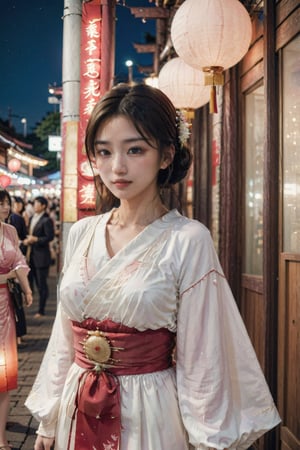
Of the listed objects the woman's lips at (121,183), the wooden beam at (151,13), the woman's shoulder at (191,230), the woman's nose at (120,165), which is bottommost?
the woman's shoulder at (191,230)

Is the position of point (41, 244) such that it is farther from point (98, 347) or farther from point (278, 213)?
point (98, 347)

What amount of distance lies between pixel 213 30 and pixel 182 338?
144 inches

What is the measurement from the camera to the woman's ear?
104 inches

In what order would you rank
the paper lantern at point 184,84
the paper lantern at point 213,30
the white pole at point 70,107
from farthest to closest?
1. the paper lantern at point 184,84
2. the white pole at point 70,107
3. the paper lantern at point 213,30

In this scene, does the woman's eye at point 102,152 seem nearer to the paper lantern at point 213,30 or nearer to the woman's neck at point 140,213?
the woman's neck at point 140,213

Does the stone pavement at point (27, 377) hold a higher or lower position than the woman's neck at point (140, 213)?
lower

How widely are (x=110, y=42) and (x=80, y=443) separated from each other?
19.2 ft

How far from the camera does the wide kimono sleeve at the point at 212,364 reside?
7.75ft

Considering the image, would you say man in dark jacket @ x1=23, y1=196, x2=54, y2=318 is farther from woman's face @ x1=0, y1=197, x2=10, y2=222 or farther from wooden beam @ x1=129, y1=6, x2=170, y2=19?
woman's face @ x1=0, y1=197, x2=10, y2=222

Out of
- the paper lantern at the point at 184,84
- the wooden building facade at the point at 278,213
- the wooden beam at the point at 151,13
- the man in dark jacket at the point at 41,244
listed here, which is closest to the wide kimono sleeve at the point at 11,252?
the wooden building facade at the point at 278,213

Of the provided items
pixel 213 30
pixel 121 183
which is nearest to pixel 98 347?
pixel 121 183

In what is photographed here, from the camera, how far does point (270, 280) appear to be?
15.8ft

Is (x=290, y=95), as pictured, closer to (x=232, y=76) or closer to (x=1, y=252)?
(x=232, y=76)

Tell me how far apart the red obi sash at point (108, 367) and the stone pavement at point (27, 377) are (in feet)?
11.4
